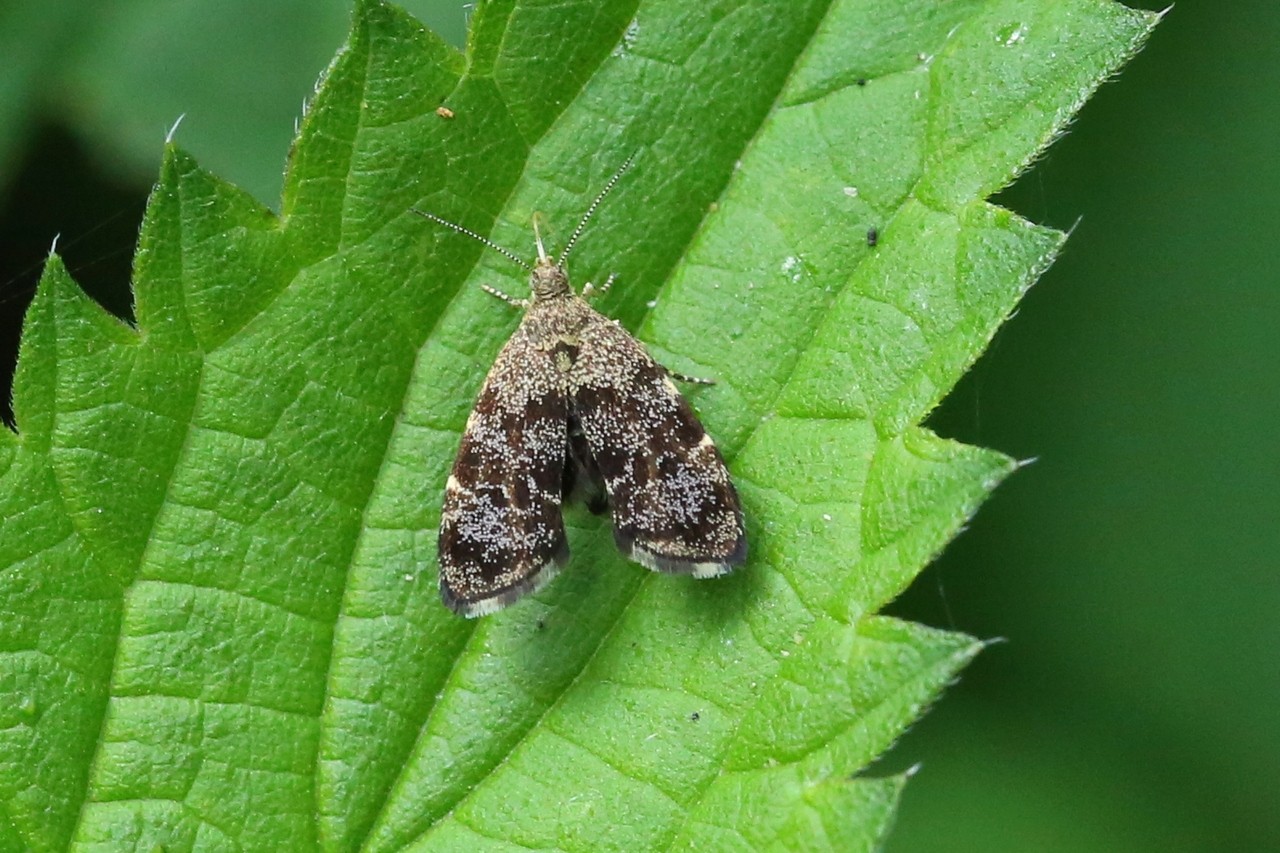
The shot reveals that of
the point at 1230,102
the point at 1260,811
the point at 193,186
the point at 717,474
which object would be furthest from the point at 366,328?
the point at 1260,811

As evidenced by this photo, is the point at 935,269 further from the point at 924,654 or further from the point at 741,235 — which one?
the point at 924,654

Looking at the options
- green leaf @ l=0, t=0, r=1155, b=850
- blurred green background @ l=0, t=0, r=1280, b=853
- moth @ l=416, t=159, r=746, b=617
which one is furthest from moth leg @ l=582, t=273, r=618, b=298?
blurred green background @ l=0, t=0, r=1280, b=853

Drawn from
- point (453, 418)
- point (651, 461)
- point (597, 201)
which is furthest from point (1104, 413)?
point (453, 418)

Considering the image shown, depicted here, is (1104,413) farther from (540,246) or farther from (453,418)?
(453,418)

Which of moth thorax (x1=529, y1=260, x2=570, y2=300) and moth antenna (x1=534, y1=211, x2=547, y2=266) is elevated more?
moth antenna (x1=534, y1=211, x2=547, y2=266)

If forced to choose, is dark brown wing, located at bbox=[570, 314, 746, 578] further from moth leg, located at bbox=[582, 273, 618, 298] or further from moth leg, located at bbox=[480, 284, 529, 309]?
moth leg, located at bbox=[480, 284, 529, 309]

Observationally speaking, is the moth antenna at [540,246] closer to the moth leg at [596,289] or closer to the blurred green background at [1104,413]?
the moth leg at [596,289]

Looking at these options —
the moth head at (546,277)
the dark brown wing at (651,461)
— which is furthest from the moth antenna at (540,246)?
the dark brown wing at (651,461)
